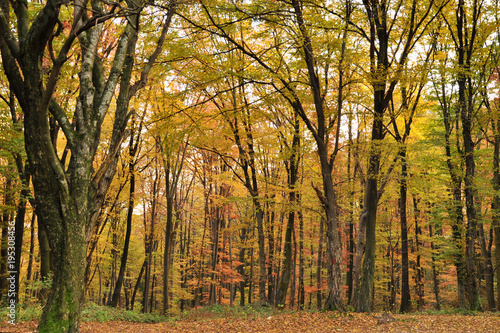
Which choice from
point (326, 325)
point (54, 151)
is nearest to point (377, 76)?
point (326, 325)

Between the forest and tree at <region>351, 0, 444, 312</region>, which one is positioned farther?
tree at <region>351, 0, 444, 312</region>

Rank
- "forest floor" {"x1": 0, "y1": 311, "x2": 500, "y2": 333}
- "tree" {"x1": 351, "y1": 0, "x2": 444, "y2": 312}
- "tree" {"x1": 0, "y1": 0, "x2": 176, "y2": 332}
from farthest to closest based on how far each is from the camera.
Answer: "tree" {"x1": 351, "y1": 0, "x2": 444, "y2": 312}, "forest floor" {"x1": 0, "y1": 311, "x2": 500, "y2": 333}, "tree" {"x1": 0, "y1": 0, "x2": 176, "y2": 332}

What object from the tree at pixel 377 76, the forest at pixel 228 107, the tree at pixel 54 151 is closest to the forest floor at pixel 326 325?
the forest at pixel 228 107

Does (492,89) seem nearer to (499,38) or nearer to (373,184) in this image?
(499,38)

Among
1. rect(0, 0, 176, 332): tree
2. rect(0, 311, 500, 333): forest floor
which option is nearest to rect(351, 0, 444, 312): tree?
rect(0, 311, 500, 333): forest floor

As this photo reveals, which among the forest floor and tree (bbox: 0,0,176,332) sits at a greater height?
tree (bbox: 0,0,176,332)

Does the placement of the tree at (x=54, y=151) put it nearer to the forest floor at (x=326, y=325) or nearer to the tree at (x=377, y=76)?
the forest floor at (x=326, y=325)

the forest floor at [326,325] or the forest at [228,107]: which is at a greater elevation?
the forest at [228,107]

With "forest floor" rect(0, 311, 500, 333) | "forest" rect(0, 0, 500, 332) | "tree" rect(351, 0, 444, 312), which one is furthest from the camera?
"tree" rect(351, 0, 444, 312)

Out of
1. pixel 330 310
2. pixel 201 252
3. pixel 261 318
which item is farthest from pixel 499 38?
pixel 201 252

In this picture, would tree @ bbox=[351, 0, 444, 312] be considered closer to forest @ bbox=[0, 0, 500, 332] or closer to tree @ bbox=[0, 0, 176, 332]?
forest @ bbox=[0, 0, 500, 332]

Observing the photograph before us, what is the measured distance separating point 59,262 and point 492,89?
664 inches

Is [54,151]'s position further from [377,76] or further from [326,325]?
[377,76]

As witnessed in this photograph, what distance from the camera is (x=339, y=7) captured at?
375 inches
